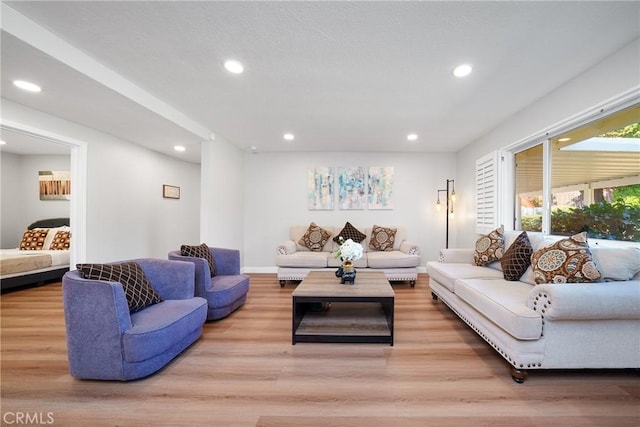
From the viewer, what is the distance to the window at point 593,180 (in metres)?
2.11

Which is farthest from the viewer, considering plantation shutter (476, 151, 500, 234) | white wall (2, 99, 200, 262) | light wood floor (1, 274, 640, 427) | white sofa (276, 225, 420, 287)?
white sofa (276, 225, 420, 287)

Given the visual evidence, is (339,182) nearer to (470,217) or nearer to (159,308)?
(470,217)

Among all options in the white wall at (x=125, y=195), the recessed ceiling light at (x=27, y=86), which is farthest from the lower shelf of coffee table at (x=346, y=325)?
the recessed ceiling light at (x=27, y=86)

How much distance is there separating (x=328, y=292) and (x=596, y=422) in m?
1.75

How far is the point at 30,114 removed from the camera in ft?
9.11

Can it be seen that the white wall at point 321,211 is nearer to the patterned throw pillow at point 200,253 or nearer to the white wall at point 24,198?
the patterned throw pillow at point 200,253

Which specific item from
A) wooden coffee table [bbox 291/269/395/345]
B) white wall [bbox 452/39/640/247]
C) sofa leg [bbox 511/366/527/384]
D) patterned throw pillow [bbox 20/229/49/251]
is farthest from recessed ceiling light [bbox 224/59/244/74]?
patterned throw pillow [bbox 20/229/49/251]

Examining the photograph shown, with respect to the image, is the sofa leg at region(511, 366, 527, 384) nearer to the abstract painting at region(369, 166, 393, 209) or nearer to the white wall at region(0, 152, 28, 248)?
the abstract painting at region(369, 166, 393, 209)

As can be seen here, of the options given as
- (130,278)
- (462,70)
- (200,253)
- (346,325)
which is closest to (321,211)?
(200,253)

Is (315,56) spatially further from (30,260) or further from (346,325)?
(30,260)

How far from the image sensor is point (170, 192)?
16.9 feet

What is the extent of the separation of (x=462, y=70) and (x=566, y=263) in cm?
176

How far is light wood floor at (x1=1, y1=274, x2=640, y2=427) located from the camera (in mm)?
1423

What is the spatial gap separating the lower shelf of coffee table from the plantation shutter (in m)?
2.16
